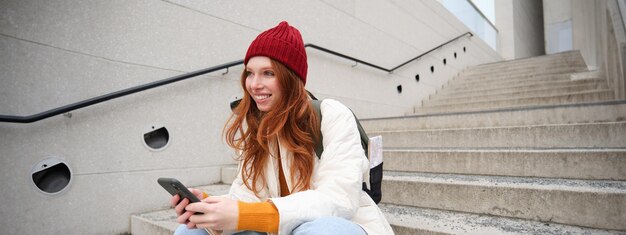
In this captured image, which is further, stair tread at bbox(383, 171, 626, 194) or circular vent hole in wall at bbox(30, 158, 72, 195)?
circular vent hole in wall at bbox(30, 158, 72, 195)

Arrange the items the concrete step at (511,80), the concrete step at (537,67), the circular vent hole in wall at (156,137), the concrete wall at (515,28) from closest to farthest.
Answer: the circular vent hole in wall at (156,137), the concrete step at (511,80), the concrete step at (537,67), the concrete wall at (515,28)

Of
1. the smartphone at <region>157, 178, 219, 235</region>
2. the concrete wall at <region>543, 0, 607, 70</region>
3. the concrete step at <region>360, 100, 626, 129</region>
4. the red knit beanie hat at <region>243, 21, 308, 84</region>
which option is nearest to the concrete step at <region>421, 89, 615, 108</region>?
the concrete wall at <region>543, 0, 607, 70</region>

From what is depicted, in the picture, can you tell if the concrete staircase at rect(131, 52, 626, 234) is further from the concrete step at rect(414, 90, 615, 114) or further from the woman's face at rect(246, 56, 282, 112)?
the woman's face at rect(246, 56, 282, 112)

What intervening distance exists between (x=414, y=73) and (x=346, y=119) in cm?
469

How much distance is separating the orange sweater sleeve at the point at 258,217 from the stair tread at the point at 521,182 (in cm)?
129

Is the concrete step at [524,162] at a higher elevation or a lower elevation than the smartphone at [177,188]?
lower

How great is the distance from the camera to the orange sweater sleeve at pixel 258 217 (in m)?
0.80

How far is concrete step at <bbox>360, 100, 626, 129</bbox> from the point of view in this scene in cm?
226

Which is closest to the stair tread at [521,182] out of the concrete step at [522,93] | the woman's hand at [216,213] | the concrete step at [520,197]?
the concrete step at [520,197]

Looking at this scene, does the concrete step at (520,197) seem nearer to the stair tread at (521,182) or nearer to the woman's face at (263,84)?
the stair tread at (521,182)

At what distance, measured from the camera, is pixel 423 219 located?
164cm

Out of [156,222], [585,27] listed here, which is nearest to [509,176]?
[156,222]

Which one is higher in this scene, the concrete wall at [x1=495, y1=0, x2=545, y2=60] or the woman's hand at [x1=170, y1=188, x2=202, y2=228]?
the concrete wall at [x1=495, y1=0, x2=545, y2=60]

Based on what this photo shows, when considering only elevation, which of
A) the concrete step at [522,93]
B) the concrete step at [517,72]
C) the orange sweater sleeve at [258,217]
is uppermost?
the concrete step at [517,72]
